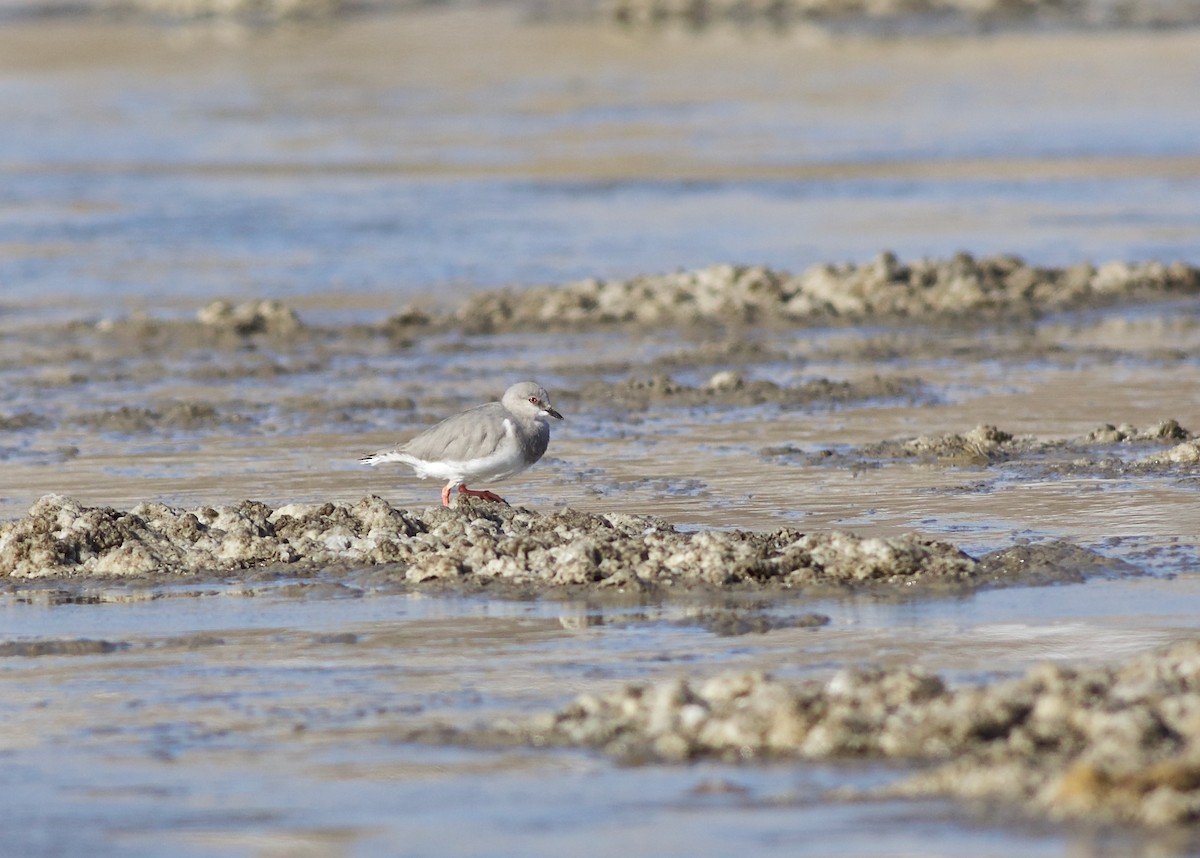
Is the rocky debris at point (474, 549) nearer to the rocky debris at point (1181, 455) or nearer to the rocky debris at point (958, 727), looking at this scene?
the rocky debris at point (958, 727)

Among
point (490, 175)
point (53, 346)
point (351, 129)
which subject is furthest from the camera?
point (351, 129)

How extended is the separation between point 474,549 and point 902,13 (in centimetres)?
4343

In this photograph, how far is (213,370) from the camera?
14375mm

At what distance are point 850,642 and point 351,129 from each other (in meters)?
24.9

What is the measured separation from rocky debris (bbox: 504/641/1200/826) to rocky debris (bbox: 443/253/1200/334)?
9563 mm

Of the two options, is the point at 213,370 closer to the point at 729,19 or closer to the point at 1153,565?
the point at 1153,565

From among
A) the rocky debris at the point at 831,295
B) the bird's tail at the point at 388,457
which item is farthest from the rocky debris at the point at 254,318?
the bird's tail at the point at 388,457

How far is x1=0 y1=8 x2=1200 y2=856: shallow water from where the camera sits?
19.0ft

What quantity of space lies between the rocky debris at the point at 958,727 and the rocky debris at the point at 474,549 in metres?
1.52

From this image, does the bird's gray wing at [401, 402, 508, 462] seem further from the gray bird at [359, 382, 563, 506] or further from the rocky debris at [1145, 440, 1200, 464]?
the rocky debris at [1145, 440, 1200, 464]

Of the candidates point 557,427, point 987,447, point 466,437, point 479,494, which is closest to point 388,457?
point 479,494

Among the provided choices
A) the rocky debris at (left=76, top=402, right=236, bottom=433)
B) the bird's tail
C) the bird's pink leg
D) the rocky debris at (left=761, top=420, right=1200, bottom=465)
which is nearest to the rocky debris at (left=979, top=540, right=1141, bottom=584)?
the rocky debris at (left=761, top=420, right=1200, bottom=465)

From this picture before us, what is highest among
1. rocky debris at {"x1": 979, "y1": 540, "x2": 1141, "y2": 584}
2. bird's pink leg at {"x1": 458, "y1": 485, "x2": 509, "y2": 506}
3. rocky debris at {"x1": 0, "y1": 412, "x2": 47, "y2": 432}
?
rocky debris at {"x1": 0, "y1": 412, "x2": 47, "y2": 432}

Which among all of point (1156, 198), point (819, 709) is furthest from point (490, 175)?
point (819, 709)
